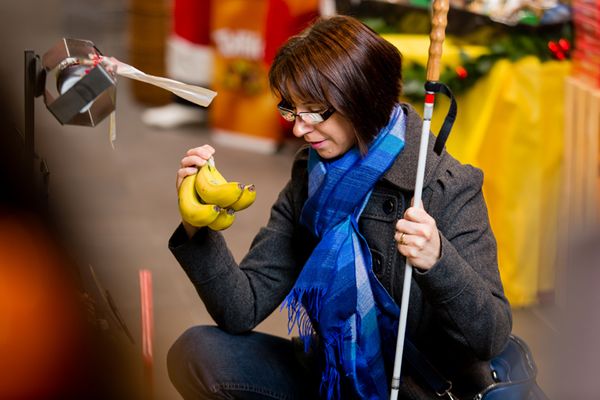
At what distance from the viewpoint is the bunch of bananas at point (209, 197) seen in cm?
Result: 184

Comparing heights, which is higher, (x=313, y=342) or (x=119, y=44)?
(x=313, y=342)

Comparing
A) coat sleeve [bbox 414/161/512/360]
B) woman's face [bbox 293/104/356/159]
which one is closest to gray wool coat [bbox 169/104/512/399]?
coat sleeve [bbox 414/161/512/360]

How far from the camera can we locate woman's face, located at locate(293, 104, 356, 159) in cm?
191

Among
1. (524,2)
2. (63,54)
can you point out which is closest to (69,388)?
(63,54)

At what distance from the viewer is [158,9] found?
595cm

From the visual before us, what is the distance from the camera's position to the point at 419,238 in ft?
5.67

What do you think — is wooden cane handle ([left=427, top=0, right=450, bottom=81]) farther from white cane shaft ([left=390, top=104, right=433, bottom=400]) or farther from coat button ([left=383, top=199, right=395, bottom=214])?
coat button ([left=383, top=199, right=395, bottom=214])

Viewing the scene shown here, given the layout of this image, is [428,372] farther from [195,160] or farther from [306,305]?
[195,160]

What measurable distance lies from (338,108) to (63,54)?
0.53m

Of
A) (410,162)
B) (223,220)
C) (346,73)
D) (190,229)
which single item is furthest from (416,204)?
(190,229)

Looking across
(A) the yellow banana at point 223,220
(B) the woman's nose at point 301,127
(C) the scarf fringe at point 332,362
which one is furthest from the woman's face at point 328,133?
(C) the scarf fringe at point 332,362

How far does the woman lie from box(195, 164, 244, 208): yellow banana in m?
0.04

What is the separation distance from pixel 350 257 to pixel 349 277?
41 mm

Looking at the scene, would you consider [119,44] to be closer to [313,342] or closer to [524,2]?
[524,2]
